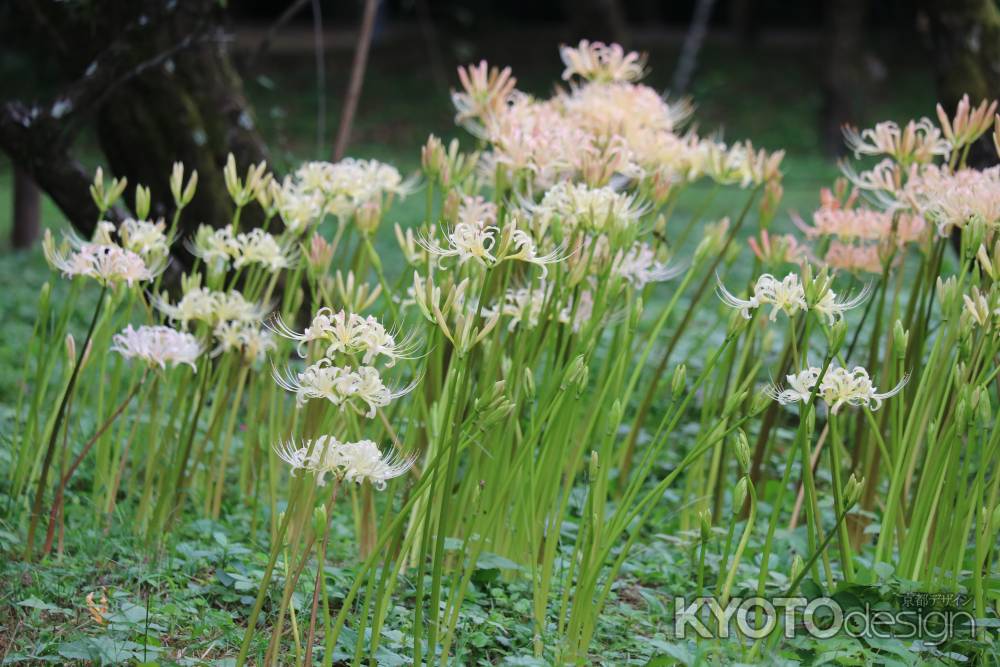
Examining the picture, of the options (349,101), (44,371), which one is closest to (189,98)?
(349,101)

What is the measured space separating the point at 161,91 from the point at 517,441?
91.1 inches

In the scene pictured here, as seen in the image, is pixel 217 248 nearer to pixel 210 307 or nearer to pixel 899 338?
pixel 210 307

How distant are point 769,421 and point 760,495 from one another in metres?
0.32

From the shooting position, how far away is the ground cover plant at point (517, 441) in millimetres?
2098

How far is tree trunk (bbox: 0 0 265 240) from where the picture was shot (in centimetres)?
420

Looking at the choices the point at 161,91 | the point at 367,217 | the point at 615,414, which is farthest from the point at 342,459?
the point at 161,91

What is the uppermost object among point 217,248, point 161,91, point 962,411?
point 161,91

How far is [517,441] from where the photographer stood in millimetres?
2896

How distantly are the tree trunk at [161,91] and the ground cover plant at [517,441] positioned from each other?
Answer: 1.11 meters

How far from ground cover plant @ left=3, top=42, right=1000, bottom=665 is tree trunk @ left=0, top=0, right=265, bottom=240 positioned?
3.66 feet

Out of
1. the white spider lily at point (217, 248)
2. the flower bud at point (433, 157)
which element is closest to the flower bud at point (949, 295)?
the flower bud at point (433, 157)

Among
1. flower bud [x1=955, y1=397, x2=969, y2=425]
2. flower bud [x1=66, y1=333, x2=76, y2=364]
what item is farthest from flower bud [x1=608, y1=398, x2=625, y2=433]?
flower bud [x1=66, y1=333, x2=76, y2=364]

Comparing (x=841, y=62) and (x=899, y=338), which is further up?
(x=841, y=62)

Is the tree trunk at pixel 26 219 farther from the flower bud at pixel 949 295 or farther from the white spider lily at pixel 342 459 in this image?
the flower bud at pixel 949 295
